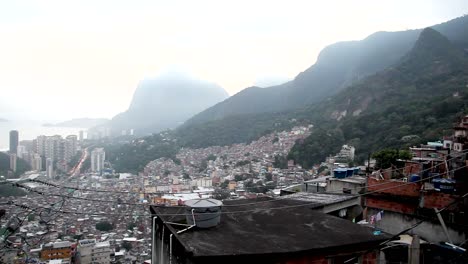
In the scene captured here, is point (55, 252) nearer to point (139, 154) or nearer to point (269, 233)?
point (269, 233)

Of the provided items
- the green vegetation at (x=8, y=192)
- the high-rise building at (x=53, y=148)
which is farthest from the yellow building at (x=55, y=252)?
the high-rise building at (x=53, y=148)

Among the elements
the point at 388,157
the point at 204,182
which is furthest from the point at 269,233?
the point at 204,182

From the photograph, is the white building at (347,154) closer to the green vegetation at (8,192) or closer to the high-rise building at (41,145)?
the green vegetation at (8,192)

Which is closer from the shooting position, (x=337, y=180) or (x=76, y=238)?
(x=337, y=180)

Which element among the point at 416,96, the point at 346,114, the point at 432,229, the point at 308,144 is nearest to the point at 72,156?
the point at 308,144

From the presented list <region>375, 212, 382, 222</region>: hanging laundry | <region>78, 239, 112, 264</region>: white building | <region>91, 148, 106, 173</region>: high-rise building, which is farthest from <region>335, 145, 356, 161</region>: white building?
<region>91, 148, 106, 173</region>: high-rise building

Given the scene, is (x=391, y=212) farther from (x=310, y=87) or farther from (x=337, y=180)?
(x=310, y=87)
